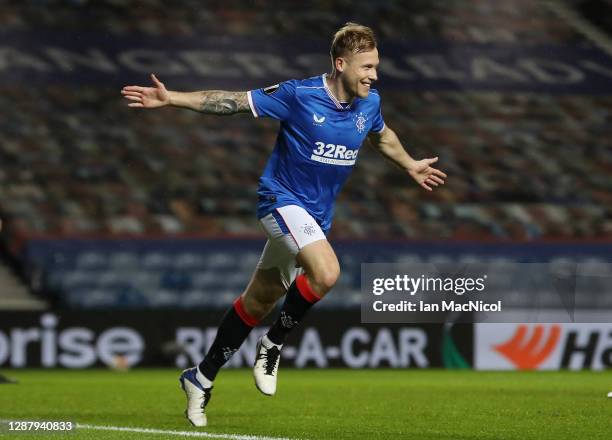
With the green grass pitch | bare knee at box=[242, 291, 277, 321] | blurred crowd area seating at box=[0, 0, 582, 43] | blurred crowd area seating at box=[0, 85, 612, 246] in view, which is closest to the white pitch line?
the green grass pitch

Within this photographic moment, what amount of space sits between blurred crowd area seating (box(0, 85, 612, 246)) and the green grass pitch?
13.4ft

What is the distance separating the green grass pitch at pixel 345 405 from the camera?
6.82 meters

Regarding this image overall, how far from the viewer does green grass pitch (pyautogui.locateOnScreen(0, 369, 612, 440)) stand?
6.82 metres

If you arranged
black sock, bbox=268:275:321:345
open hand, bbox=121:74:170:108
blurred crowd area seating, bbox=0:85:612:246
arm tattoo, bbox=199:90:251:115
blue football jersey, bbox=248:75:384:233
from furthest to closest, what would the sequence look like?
blurred crowd area seating, bbox=0:85:612:246
blue football jersey, bbox=248:75:384:233
arm tattoo, bbox=199:90:251:115
black sock, bbox=268:275:321:345
open hand, bbox=121:74:170:108

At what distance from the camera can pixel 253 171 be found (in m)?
18.3

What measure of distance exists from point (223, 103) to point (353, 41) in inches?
30.8

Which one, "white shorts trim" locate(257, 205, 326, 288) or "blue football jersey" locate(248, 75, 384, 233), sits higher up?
"blue football jersey" locate(248, 75, 384, 233)

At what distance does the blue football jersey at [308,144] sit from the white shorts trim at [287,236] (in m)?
0.08

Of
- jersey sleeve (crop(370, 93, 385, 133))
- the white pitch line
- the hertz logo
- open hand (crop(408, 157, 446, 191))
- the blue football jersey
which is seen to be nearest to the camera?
the white pitch line

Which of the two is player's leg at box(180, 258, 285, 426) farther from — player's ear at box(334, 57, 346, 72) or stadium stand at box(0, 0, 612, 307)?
stadium stand at box(0, 0, 612, 307)

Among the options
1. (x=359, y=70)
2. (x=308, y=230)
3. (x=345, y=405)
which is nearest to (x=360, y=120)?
(x=359, y=70)

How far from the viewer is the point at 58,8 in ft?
68.1

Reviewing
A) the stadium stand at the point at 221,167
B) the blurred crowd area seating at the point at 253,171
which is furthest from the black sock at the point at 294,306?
the blurred crowd area seating at the point at 253,171

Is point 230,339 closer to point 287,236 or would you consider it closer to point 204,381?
point 204,381
